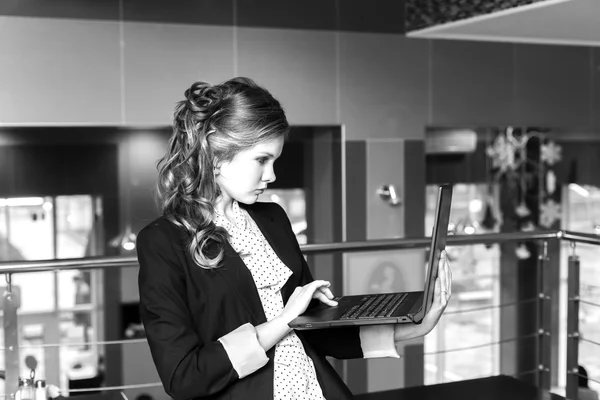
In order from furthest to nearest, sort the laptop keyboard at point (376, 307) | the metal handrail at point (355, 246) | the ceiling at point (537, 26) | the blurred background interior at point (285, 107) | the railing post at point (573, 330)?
1. the blurred background interior at point (285, 107)
2. the ceiling at point (537, 26)
3. the railing post at point (573, 330)
4. the metal handrail at point (355, 246)
5. the laptop keyboard at point (376, 307)

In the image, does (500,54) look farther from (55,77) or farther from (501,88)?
(55,77)

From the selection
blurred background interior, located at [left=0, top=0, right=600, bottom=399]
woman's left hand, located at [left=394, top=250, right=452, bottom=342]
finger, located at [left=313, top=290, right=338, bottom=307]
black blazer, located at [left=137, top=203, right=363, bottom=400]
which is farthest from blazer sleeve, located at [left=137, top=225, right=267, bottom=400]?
blurred background interior, located at [left=0, top=0, right=600, bottom=399]

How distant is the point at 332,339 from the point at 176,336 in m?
0.42

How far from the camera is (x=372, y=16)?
15.1ft

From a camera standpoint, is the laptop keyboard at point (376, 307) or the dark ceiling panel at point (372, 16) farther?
the dark ceiling panel at point (372, 16)

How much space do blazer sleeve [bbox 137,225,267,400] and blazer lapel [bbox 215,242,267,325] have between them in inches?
2.8

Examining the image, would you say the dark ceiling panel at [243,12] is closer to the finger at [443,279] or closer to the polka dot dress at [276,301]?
the polka dot dress at [276,301]

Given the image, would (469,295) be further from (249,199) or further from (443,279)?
(249,199)

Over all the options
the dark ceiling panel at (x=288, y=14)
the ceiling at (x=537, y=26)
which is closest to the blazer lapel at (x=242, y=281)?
the ceiling at (x=537, y=26)

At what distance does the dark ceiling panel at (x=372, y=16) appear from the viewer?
456 centimetres

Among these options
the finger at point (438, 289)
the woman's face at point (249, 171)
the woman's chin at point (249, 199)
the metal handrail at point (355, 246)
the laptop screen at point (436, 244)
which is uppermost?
the woman's face at point (249, 171)

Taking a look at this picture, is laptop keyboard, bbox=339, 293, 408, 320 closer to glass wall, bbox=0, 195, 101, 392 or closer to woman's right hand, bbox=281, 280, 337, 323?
woman's right hand, bbox=281, 280, 337, 323

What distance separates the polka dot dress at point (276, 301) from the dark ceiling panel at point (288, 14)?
2.92 meters

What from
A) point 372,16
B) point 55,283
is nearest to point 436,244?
point 372,16
